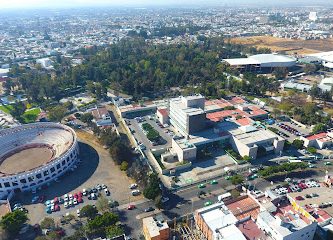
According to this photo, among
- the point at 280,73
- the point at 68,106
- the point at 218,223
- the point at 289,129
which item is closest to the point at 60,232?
the point at 218,223

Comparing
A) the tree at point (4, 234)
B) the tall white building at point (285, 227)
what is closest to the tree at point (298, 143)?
the tall white building at point (285, 227)

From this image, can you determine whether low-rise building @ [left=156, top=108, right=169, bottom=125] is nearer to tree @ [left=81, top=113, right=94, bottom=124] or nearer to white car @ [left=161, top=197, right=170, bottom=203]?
tree @ [left=81, top=113, right=94, bottom=124]

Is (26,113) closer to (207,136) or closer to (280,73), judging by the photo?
(207,136)

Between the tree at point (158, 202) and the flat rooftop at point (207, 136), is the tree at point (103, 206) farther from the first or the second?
the flat rooftop at point (207, 136)

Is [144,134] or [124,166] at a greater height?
[124,166]

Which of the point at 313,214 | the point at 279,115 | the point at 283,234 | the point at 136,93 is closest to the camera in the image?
the point at 283,234

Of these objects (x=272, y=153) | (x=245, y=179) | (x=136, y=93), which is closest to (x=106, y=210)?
(x=245, y=179)

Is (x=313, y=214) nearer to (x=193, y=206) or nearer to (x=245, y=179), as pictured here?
(x=245, y=179)
